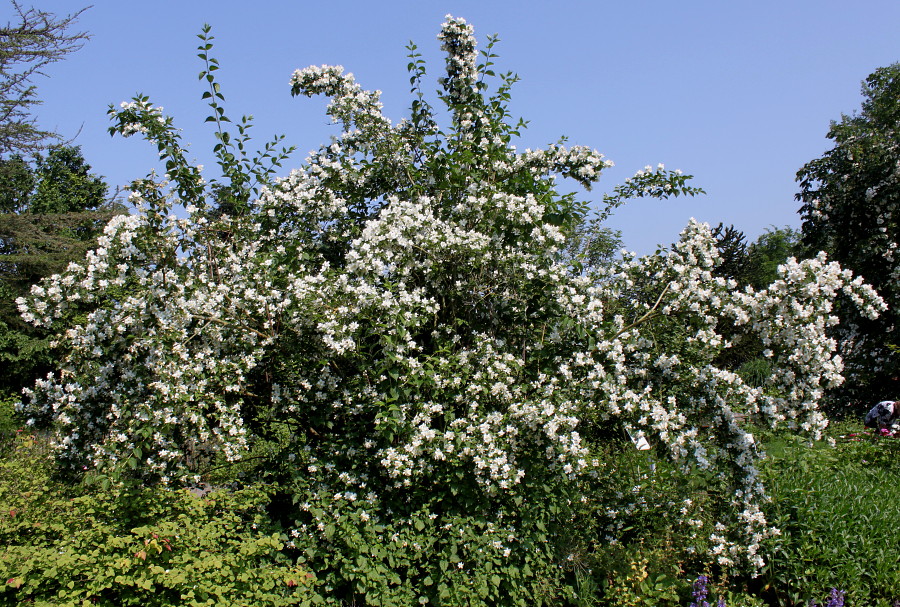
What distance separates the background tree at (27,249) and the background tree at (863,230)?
15120 millimetres

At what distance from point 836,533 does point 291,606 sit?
164 inches

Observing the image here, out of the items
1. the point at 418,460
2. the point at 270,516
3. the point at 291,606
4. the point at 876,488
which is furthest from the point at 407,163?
the point at 876,488

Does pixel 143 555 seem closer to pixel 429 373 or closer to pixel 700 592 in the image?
pixel 429 373

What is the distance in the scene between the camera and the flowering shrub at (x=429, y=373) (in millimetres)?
3984

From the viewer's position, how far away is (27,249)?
61.1 feet

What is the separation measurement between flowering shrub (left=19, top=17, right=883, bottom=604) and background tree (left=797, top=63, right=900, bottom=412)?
23.5ft

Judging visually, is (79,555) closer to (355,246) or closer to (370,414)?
(370,414)

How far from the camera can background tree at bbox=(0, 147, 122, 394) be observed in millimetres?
15906

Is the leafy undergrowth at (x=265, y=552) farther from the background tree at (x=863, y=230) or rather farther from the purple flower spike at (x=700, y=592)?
the background tree at (x=863, y=230)

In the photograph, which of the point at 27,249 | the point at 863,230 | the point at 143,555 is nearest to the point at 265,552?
the point at 143,555

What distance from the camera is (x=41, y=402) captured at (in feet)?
15.4

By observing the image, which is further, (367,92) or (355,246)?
(367,92)

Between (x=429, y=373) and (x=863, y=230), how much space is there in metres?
11.2

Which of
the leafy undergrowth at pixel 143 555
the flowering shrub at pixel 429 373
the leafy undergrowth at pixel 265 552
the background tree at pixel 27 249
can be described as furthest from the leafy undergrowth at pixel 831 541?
the background tree at pixel 27 249
